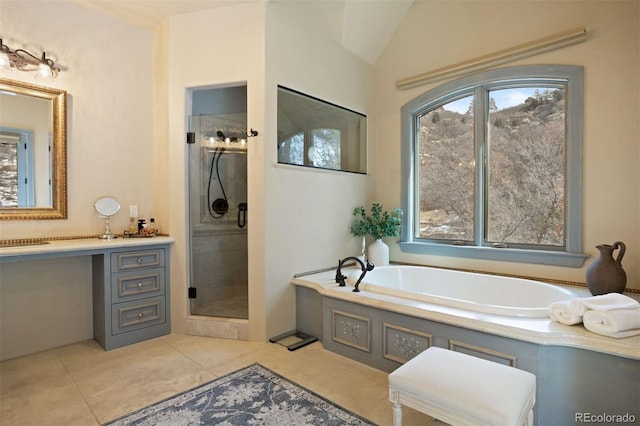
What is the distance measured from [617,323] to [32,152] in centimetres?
389

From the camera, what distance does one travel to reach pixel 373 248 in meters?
3.36

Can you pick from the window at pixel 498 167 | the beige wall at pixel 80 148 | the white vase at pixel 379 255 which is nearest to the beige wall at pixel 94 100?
the beige wall at pixel 80 148

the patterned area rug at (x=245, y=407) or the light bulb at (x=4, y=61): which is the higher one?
the light bulb at (x=4, y=61)

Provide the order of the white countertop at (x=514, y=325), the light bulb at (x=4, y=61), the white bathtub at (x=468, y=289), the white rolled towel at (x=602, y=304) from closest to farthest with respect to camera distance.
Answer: the white countertop at (x=514, y=325) → the white rolled towel at (x=602, y=304) → the white bathtub at (x=468, y=289) → the light bulb at (x=4, y=61)

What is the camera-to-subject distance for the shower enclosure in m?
2.98

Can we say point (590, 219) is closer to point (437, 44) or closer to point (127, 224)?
point (437, 44)

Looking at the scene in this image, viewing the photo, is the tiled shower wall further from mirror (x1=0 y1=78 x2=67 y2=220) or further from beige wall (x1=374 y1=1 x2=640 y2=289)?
beige wall (x1=374 y1=1 x2=640 y2=289)

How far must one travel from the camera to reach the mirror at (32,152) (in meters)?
2.46

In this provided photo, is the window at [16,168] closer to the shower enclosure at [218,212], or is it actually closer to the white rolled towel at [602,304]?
the shower enclosure at [218,212]

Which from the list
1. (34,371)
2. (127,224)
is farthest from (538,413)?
(127,224)

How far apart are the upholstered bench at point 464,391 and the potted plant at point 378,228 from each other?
6.09 ft

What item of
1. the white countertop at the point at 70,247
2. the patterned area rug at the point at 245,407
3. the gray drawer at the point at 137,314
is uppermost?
the white countertop at the point at 70,247

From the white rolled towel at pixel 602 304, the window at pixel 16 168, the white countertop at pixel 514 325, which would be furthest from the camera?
the window at pixel 16 168

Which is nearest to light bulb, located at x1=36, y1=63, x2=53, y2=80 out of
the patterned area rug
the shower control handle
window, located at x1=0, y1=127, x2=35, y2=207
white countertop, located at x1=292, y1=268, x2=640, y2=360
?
window, located at x1=0, y1=127, x2=35, y2=207
